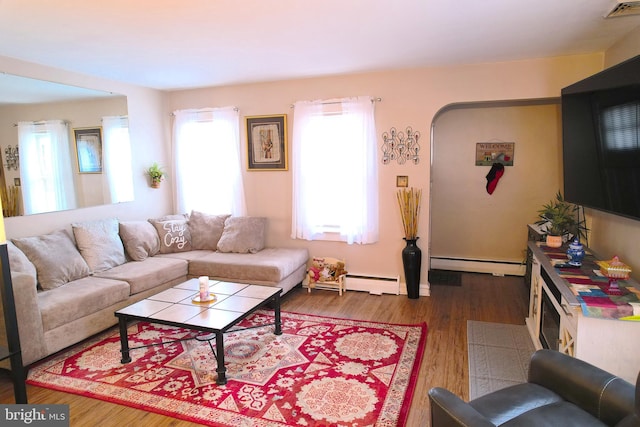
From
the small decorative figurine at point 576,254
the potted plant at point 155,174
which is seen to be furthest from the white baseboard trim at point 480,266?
the potted plant at point 155,174

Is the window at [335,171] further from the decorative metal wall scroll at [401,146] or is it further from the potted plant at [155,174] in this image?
the potted plant at [155,174]

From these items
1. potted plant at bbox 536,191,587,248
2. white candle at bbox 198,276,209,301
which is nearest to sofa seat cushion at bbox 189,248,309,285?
white candle at bbox 198,276,209,301

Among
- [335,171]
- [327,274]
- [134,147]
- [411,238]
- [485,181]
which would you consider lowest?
[327,274]

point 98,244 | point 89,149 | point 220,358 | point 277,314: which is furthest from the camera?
point 89,149

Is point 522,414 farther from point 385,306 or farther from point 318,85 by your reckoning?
point 318,85

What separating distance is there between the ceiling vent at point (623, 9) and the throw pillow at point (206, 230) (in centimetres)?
411

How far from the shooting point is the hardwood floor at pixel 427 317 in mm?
2340

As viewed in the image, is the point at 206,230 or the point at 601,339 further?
the point at 206,230

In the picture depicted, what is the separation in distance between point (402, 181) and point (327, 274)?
138cm

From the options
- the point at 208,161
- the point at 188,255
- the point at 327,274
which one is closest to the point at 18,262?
the point at 188,255

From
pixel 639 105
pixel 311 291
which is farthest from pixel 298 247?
pixel 639 105

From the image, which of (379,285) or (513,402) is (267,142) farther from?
(513,402)

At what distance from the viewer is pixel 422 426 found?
7.22 ft

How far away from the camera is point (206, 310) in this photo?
2.96 meters
